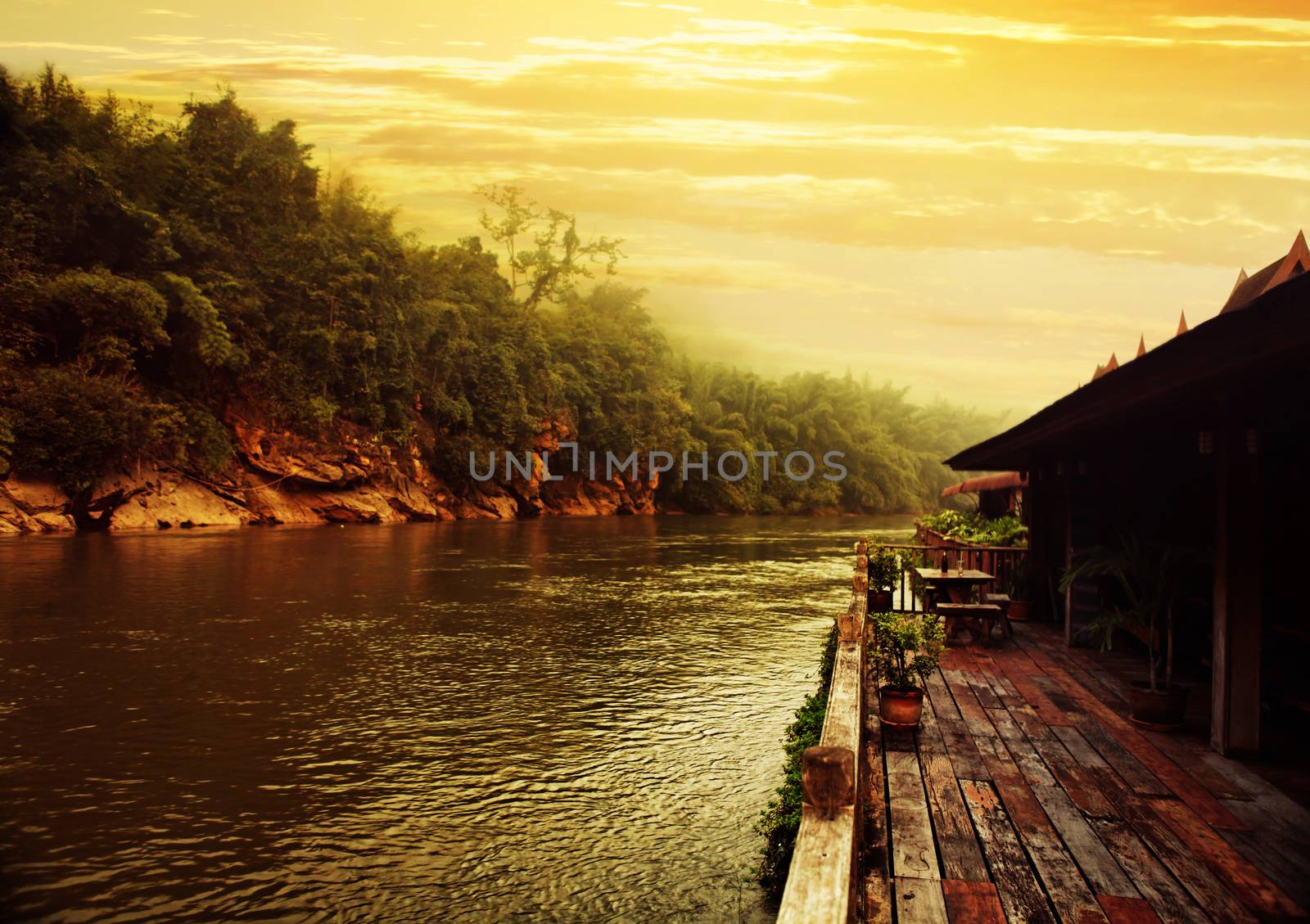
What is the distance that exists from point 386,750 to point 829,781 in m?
6.37

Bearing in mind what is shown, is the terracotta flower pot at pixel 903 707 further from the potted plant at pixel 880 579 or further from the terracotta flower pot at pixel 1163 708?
the potted plant at pixel 880 579

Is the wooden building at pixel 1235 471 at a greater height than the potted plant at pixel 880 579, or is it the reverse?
the wooden building at pixel 1235 471

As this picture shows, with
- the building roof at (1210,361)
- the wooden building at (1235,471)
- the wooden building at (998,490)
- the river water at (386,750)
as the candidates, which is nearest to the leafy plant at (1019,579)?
the wooden building at (1235,471)

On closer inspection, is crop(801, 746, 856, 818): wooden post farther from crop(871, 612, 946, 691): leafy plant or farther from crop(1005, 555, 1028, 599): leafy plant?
crop(1005, 555, 1028, 599): leafy plant

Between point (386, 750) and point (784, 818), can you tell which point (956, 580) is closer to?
point (784, 818)

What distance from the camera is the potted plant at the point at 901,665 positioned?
6.43 m

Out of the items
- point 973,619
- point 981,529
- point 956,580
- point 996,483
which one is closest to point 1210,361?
point 956,580

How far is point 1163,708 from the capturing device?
6.51m

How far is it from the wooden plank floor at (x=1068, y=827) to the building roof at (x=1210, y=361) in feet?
7.75

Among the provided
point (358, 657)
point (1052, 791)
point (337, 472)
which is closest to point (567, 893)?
point (1052, 791)

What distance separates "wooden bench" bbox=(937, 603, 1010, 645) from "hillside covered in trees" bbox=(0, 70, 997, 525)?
3145 cm

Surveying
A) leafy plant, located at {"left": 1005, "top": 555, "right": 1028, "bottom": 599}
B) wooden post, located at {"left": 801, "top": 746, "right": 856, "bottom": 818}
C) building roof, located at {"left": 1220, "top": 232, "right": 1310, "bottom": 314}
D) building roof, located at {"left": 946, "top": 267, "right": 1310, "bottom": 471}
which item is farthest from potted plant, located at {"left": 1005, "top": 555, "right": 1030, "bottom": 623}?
wooden post, located at {"left": 801, "top": 746, "right": 856, "bottom": 818}

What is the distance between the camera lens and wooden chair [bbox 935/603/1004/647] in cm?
1027

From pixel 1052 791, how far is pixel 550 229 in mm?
71295
